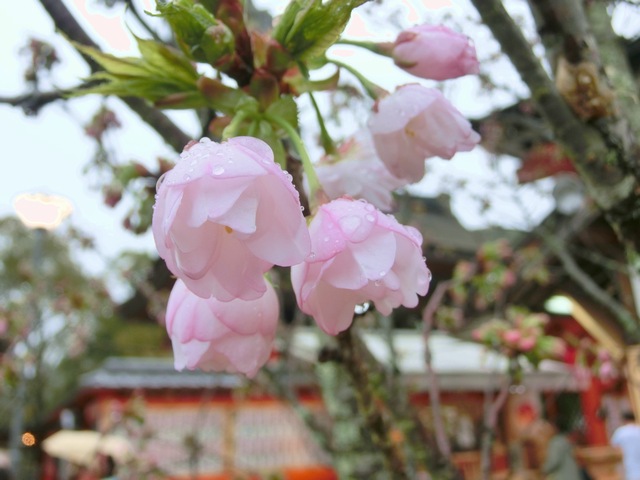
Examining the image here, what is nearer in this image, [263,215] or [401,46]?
[263,215]

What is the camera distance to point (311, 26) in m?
0.74

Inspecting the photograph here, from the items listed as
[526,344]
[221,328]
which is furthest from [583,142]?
[526,344]

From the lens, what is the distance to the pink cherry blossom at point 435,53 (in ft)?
2.73

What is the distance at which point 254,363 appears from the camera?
26.8 inches

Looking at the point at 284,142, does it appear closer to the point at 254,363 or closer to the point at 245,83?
the point at 245,83

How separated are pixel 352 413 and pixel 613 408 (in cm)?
887

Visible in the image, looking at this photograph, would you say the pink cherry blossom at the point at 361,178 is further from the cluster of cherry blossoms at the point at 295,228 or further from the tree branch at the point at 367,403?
the tree branch at the point at 367,403

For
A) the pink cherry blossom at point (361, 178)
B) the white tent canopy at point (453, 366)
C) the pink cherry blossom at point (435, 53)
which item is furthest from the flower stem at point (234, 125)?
the white tent canopy at point (453, 366)

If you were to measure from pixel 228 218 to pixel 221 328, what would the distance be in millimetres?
184

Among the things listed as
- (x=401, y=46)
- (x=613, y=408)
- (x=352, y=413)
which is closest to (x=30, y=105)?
(x=401, y=46)

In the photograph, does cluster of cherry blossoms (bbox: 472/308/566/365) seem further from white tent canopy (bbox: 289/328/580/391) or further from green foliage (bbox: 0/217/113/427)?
white tent canopy (bbox: 289/328/580/391)

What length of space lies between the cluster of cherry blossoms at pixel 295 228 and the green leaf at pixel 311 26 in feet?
0.38

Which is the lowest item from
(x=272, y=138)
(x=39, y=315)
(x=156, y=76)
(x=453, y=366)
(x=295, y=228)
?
(x=453, y=366)

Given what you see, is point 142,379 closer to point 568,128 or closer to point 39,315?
point 39,315
